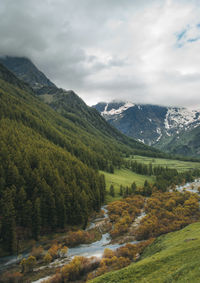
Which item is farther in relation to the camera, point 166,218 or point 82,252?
point 166,218

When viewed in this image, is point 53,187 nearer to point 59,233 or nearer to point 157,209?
point 59,233

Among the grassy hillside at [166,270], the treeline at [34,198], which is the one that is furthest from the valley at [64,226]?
the grassy hillside at [166,270]

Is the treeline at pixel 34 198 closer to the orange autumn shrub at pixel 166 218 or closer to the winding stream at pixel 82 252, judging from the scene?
the winding stream at pixel 82 252

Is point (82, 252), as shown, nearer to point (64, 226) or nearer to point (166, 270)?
point (64, 226)

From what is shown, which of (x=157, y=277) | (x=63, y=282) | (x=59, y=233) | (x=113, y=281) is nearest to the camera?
(x=157, y=277)

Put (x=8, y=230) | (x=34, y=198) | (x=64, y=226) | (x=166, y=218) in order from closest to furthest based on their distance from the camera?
(x=8, y=230) → (x=34, y=198) → (x=64, y=226) → (x=166, y=218)

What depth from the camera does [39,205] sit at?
262ft

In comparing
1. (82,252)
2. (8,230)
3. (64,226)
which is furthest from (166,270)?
(64,226)

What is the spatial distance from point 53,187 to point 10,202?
25.5m

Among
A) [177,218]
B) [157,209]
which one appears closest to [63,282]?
Result: [177,218]

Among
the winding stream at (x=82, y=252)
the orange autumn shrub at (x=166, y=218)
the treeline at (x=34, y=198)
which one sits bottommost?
the winding stream at (x=82, y=252)

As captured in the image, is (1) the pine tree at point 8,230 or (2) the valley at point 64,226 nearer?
(2) the valley at point 64,226

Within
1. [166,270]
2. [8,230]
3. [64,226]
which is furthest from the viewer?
[64,226]

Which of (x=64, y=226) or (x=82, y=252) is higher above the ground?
(x=64, y=226)
